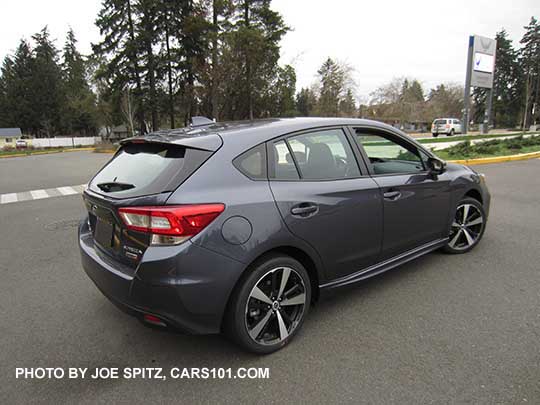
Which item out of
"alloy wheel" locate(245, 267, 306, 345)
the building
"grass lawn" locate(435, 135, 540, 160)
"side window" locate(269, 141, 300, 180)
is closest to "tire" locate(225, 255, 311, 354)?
"alloy wheel" locate(245, 267, 306, 345)

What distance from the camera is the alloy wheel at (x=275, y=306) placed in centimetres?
241

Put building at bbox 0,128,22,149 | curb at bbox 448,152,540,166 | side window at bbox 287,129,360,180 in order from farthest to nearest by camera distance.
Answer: building at bbox 0,128,22,149 → curb at bbox 448,152,540,166 → side window at bbox 287,129,360,180

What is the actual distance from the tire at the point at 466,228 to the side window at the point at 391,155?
0.85 metres

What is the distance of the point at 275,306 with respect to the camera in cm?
249

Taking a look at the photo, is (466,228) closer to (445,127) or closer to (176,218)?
(176,218)

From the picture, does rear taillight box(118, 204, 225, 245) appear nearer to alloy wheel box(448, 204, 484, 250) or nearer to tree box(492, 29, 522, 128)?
alloy wheel box(448, 204, 484, 250)

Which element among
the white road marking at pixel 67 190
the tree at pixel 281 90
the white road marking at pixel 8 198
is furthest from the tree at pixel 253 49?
the white road marking at pixel 8 198

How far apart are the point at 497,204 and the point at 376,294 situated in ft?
15.5

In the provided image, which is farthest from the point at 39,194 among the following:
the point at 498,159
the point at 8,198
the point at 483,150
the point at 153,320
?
the point at 483,150

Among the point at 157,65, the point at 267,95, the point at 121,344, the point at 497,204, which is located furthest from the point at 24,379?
the point at 157,65

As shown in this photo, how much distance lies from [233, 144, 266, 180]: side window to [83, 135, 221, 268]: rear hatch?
0.63 feet

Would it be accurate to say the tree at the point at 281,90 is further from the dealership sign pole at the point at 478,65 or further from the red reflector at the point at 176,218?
the red reflector at the point at 176,218

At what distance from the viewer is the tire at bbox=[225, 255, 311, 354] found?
2305mm

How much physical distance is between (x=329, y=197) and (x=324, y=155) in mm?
421
